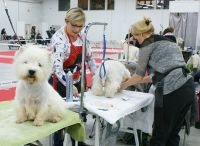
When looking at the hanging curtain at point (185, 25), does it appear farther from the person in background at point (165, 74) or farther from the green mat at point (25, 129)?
the green mat at point (25, 129)

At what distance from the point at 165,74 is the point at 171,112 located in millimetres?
299

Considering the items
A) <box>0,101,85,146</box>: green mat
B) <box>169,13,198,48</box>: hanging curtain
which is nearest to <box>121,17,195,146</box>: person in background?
<box>0,101,85,146</box>: green mat

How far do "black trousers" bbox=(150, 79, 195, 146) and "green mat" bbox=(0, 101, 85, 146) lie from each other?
69 centimetres

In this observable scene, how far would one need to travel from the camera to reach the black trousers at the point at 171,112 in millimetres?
2266

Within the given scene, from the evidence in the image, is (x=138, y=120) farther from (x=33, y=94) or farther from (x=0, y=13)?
(x=0, y=13)

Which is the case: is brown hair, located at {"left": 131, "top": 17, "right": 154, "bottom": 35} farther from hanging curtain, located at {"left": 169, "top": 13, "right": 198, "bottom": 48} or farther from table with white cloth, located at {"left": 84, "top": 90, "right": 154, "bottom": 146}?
hanging curtain, located at {"left": 169, "top": 13, "right": 198, "bottom": 48}

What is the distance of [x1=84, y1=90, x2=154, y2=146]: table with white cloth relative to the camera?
2168 mm

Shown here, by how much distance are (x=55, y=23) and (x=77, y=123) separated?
1900 cm

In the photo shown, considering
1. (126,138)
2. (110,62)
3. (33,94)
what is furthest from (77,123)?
(126,138)

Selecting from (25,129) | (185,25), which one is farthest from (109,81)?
(185,25)

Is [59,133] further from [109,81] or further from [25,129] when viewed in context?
[25,129]

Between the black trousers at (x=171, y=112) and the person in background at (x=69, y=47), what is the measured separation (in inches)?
27.6

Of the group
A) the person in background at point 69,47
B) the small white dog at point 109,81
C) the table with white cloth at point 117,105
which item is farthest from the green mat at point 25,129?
the small white dog at point 109,81

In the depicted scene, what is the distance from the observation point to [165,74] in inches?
88.6
